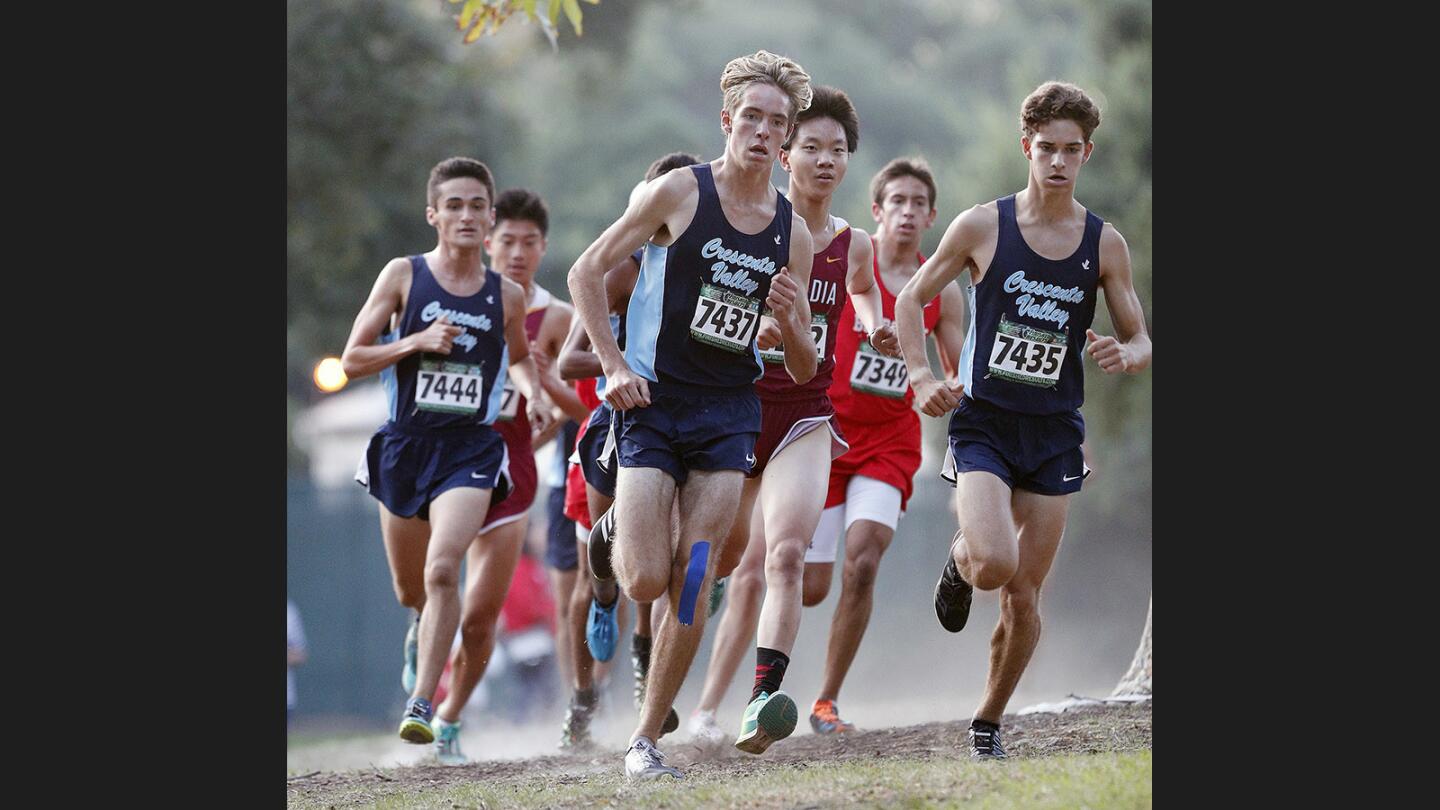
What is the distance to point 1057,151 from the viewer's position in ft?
22.8

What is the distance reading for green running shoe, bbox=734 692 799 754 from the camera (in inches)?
248

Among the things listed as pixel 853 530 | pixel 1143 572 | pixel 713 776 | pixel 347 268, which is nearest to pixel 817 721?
pixel 853 530

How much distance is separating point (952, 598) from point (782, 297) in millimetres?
1579

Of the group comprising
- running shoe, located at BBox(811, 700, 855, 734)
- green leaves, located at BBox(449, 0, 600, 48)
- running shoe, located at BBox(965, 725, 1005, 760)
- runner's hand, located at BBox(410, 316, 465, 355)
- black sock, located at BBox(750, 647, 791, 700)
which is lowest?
running shoe, located at BBox(811, 700, 855, 734)

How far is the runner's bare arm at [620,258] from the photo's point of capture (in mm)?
6461

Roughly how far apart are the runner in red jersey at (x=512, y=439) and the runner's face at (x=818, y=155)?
2006 millimetres

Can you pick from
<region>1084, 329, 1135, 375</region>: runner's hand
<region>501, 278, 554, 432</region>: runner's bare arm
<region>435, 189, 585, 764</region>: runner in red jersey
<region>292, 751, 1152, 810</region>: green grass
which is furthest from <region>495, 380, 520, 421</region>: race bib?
<region>1084, 329, 1135, 375</region>: runner's hand

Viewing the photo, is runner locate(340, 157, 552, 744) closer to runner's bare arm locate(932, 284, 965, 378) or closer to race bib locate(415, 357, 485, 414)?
race bib locate(415, 357, 485, 414)

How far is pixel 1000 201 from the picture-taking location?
280 inches

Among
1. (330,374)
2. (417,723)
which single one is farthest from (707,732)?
(330,374)

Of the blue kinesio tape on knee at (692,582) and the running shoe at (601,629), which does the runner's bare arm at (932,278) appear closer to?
the blue kinesio tape on knee at (692,582)

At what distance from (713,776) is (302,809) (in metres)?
1.95

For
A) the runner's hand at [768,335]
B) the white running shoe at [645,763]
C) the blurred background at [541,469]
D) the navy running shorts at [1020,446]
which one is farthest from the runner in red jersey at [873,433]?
the blurred background at [541,469]

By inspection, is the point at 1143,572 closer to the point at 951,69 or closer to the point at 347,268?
the point at 347,268
